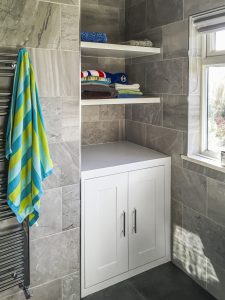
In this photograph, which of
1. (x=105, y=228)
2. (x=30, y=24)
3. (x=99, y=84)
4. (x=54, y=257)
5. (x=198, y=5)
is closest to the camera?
(x=30, y=24)

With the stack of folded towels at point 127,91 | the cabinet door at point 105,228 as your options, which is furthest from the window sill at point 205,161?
the stack of folded towels at point 127,91

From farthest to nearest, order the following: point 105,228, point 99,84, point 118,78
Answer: point 118,78 → point 99,84 → point 105,228

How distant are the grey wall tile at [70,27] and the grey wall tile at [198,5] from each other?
807 mm

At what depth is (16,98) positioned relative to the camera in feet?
5.07

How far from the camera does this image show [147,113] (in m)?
2.55

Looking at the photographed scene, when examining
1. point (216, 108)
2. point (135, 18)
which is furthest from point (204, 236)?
point (135, 18)

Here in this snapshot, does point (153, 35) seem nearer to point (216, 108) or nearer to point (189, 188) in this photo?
point (216, 108)

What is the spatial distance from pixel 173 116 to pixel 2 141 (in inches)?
50.3

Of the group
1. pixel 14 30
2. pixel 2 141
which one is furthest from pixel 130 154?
pixel 14 30

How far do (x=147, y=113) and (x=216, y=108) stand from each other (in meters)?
0.64

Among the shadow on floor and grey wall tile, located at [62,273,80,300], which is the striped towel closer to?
grey wall tile, located at [62,273,80,300]

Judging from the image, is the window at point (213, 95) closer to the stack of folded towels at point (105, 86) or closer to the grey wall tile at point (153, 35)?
the grey wall tile at point (153, 35)

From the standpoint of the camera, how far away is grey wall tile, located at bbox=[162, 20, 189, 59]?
6.84ft

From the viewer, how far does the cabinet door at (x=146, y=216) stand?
2.16m
